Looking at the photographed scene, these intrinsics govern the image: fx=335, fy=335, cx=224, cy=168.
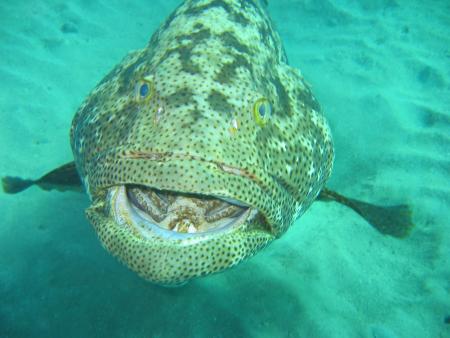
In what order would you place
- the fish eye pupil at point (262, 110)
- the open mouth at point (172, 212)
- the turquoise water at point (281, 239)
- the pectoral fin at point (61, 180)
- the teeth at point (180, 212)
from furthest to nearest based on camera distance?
the pectoral fin at point (61, 180) < the turquoise water at point (281, 239) < the fish eye pupil at point (262, 110) < the teeth at point (180, 212) < the open mouth at point (172, 212)

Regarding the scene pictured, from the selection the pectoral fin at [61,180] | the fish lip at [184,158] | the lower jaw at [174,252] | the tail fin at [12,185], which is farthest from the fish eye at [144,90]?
the tail fin at [12,185]

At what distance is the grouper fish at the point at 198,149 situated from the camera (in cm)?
217

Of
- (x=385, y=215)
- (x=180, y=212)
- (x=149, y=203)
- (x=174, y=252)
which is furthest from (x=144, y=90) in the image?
(x=385, y=215)

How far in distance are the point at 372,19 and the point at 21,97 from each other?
9.51 metres

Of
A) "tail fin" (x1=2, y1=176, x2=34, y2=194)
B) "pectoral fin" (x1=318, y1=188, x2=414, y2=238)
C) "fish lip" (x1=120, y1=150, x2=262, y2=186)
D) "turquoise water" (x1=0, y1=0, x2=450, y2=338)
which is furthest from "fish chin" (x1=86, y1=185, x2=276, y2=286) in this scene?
"tail fin" (x1=2, y1=176, x2=34, y2=194)

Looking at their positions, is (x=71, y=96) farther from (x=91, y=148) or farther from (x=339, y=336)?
(x=339, y=336)

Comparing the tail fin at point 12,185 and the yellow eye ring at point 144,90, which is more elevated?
the yellow eye ring at point 144,90

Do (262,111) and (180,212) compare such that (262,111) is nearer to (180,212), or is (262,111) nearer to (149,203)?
(180,212)

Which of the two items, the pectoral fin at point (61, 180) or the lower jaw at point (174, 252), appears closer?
the lower jaw at point (174, 252)

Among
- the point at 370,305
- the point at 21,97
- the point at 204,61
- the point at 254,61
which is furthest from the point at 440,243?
the point at 21,97

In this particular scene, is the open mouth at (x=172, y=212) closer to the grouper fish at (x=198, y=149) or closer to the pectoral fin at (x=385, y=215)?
the grouper fish at (x=198, y=149)

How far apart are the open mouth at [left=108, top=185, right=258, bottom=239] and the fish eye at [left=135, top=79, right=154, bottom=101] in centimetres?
72

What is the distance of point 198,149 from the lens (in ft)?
7.09

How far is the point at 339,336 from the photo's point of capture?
3846 millimetres
